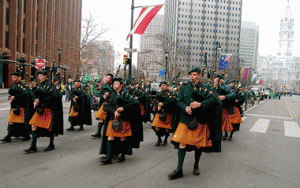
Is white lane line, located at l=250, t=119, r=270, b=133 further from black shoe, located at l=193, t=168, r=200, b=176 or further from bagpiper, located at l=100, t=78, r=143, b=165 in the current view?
bagpiper, located at l=100, t=78, r=143, b=165

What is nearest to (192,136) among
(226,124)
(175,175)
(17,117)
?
(175,175)

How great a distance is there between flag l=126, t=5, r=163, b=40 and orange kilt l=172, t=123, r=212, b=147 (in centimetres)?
907

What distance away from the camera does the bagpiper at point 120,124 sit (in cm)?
543

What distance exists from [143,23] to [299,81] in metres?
157

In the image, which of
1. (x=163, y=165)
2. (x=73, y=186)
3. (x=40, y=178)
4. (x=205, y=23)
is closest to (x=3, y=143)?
(x=40, y=178)

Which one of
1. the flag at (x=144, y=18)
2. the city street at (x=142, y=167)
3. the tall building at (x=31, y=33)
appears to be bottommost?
the city street at (x=142, y=167)

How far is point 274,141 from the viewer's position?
29.9ft

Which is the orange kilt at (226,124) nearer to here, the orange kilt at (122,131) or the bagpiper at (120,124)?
the bagpiper at (120,124)

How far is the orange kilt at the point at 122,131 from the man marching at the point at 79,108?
167 inches

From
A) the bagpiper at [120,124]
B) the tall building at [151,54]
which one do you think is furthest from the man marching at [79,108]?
the bagpiper at [120,124]

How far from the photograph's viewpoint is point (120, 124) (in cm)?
537

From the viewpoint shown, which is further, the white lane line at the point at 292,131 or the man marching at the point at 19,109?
the white lane line at the point at 292,131

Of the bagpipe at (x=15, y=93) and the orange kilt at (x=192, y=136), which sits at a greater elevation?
the bagpipe at (x=15, y=93)

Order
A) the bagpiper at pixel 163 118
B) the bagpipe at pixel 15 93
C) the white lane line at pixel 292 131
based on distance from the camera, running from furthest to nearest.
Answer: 1. the white lane line at pixel 292 131
2. the bagpiper at pixel 163 118
3. the bagpipe at pixel 15 93
